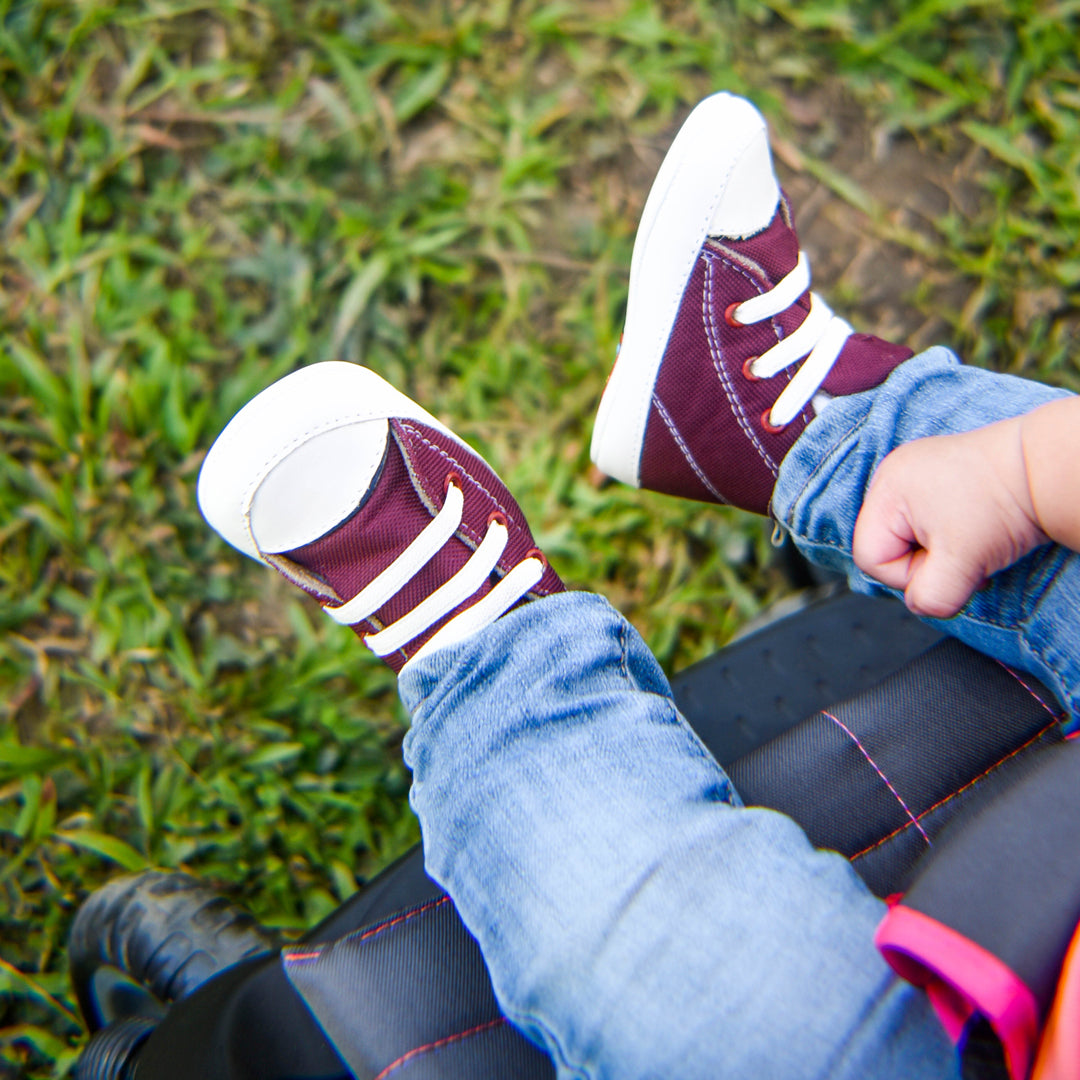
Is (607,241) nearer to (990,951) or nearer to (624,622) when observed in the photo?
(624,622)

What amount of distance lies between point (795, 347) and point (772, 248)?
132mm

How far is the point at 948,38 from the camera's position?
4.44 feet

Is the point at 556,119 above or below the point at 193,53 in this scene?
below

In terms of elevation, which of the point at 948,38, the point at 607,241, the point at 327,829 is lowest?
the point at 327,829

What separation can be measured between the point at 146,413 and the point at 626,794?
92 cm

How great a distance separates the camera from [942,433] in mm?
→ 822

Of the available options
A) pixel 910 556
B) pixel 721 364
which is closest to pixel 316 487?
pixel 721 364

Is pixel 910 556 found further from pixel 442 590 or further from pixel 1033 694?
pixel 442 590

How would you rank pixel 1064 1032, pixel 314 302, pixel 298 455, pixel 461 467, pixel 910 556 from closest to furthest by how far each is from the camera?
pixel 1064 1032 < pixel 910 556 < pixel 298 455 < pixel 461 467 < pixel 314 302

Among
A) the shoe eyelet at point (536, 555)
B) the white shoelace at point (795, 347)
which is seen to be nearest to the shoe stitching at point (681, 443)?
the white shoelace at point (795, 347)

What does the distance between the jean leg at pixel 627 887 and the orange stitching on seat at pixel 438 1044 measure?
0.05m

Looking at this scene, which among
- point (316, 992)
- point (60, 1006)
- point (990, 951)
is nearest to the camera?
point (990, 951)

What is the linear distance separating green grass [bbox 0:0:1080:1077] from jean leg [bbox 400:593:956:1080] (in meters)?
0.44

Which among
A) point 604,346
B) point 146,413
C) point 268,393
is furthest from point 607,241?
point 146,413
